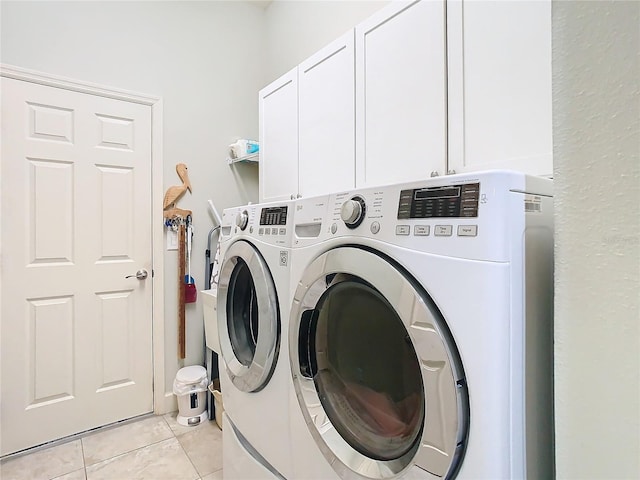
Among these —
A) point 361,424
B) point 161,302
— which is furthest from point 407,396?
point 161,302

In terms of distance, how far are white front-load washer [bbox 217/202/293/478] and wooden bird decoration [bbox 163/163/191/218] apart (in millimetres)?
1076

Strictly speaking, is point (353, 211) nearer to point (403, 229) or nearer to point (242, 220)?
point (403, 229)

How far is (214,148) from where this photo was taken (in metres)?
2.64

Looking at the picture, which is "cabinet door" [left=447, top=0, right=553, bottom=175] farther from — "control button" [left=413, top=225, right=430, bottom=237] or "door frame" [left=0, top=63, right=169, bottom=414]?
"door frame" [left=0, top=63, right=169, bottom=414]

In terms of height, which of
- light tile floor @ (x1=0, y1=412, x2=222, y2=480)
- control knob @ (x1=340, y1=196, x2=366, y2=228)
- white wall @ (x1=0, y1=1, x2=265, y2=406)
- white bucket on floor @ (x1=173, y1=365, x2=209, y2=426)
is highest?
white wall @ (x1=0, y1=1, x2=265, y2=406)

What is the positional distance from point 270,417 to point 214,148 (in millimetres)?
2010

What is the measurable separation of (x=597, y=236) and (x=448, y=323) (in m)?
0.33

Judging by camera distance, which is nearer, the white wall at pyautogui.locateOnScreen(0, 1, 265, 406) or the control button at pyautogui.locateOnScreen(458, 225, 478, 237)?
the control button at pyautogui.locateOnScreen(458, 225, 478, 237)

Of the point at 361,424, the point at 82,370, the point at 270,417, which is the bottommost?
the point at 82,370

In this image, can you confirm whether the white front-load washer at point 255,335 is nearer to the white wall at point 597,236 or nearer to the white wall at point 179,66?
the white wall at point 597,236

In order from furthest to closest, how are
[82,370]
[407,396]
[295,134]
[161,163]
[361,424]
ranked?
[161,163] → [82,370] → [295,134] → [361,424] → [407,396]

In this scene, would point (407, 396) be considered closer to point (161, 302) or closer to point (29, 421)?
point (161, 302)

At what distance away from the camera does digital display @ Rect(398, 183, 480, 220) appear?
0.66 m

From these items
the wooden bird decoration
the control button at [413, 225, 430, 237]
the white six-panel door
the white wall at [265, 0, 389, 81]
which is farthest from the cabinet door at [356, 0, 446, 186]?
the white six-panel door
